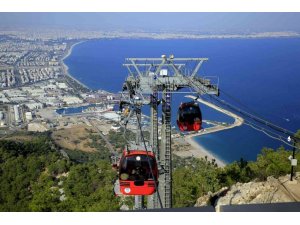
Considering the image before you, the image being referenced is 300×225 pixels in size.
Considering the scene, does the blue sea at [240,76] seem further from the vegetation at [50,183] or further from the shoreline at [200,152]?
the vegetation at [50,183]

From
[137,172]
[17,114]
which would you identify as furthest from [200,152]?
[137,172]

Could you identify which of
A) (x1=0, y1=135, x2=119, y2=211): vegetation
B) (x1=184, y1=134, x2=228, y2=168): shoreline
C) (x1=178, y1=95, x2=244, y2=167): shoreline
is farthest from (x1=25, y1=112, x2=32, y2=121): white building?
(x1=0, y1=135, x2=119, y2=211): vegetation

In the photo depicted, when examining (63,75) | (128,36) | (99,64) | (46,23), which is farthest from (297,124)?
(46,23)

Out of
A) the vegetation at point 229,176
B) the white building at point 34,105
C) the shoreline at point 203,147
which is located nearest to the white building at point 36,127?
the white building at point 34,105

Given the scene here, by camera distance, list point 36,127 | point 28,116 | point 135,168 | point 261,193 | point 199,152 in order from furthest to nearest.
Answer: point 28,116
point 36,127
point 199,152
point 261,193
point 135,168

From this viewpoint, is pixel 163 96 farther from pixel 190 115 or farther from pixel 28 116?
pixel 28 116

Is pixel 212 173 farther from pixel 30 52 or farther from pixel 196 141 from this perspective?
pixel 30 52
